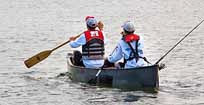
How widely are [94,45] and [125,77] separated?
1663 mm

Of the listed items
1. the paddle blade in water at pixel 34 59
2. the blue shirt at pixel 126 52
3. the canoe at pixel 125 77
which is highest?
the blue shirt at pixel 126 52

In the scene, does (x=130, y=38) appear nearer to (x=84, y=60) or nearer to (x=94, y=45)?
(x=94, y=45)

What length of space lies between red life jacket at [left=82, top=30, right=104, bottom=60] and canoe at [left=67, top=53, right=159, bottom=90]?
1.57ft

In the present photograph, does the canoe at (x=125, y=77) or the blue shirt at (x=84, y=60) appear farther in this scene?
the blue shirt at (x=84, y=60)

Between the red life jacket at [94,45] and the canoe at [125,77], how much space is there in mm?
477

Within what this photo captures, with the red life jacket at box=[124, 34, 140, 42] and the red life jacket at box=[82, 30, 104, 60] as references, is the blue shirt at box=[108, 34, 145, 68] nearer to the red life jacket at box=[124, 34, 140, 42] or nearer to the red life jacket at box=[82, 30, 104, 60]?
the red life jacket at box=[124, 34, 140, 42]

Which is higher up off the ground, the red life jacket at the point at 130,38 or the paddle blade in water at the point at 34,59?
the red life jacket at the point at 130,38

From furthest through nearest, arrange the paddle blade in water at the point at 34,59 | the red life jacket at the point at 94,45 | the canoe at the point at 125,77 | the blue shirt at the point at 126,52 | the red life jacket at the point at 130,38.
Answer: the paddle blade in water at the point at 34,59, the red life jacket at the point at 94,45, the blue shirt at the point at 126,52, the red life jacket at the point at 130,38, the canoe at the point at 125,77

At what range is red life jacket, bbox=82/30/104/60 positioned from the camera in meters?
19.6

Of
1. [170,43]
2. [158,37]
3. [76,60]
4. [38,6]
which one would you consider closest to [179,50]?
[170,43]

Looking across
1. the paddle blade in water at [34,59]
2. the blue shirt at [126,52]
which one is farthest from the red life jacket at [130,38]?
the paddle blade in water at [34,59]

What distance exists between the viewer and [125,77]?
18.5 m

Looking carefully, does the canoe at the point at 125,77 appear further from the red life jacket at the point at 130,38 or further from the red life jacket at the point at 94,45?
the red life jacket at the point at 130,38

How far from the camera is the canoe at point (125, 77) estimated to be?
18000 millimetres
